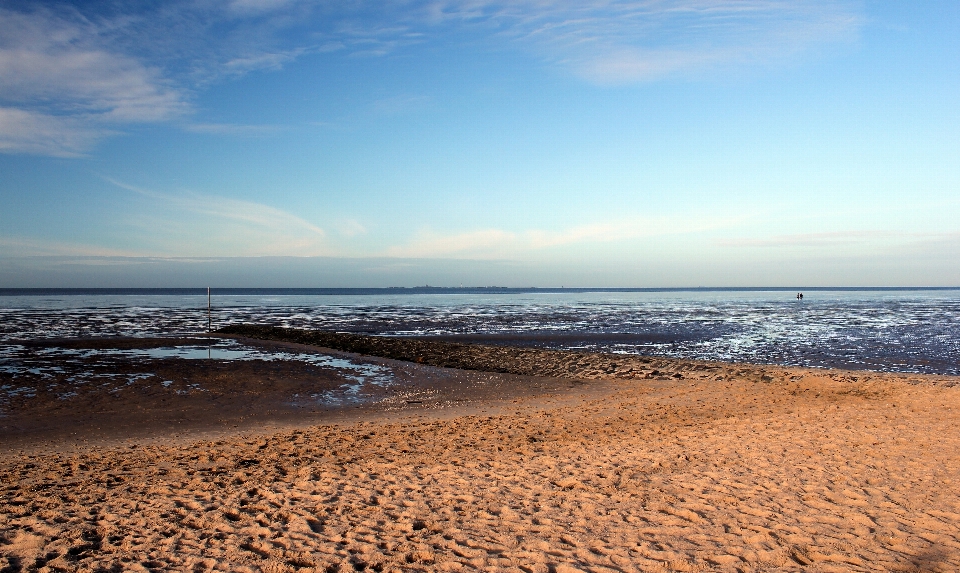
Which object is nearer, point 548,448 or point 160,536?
point 160,536

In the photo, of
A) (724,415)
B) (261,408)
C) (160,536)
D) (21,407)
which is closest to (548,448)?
(724,415)

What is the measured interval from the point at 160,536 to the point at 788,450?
26.1ft

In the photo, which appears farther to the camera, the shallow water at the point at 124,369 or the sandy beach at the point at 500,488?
the shallow water at the point at 124,369

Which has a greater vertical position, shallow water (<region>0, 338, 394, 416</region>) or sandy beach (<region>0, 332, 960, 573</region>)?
sandy beach (<region>0, 332, 960, 573</region>)

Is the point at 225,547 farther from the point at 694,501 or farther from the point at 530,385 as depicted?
the point at 530,385

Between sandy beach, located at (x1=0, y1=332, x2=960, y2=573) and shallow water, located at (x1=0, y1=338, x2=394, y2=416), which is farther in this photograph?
shallow water, located at (x1=0, y1=338, x2=394, y2=416)

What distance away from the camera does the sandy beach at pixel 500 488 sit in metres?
5.24

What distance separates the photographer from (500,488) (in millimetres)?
7059

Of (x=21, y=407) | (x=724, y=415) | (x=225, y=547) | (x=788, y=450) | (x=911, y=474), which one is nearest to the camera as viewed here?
(x=225, y=547)

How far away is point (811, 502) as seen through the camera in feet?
21.3

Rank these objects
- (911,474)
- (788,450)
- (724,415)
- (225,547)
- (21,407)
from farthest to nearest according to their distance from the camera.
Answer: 1. (21,407)
2. (724,415)
3. (788,450)
4. (911,474)
5. (225,547)

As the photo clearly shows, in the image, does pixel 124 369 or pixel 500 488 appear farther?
pixel 124 369

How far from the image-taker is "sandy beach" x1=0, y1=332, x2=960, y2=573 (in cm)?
524

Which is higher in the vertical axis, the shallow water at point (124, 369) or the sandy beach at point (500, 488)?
the sandy beach at point (500, 488)
